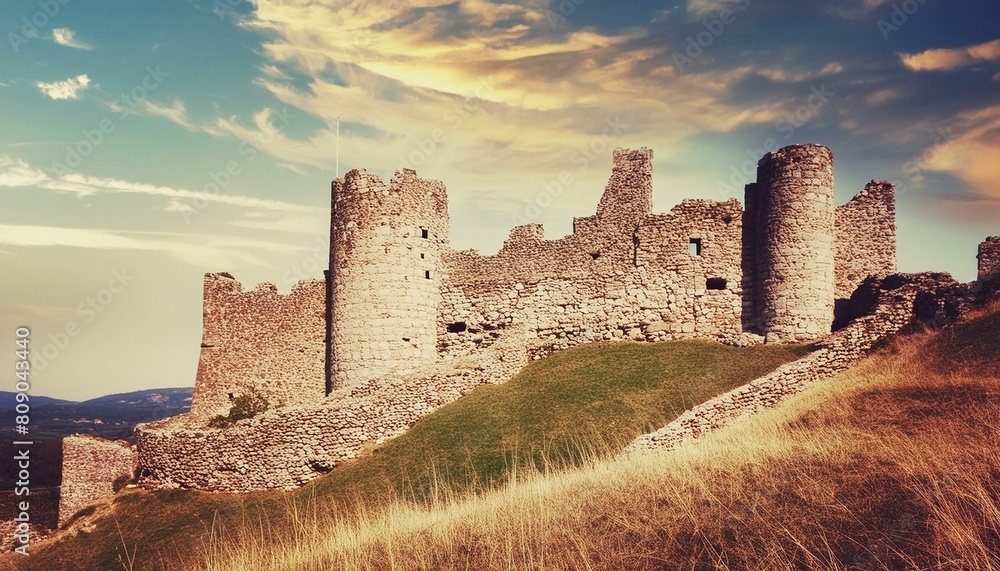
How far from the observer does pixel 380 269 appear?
24328 millimetres

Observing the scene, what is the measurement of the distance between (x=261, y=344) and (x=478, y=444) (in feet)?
44.9

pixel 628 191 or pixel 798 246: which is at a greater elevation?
pixel 628 191

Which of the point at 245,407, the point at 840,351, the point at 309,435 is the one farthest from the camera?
the point at 245,407

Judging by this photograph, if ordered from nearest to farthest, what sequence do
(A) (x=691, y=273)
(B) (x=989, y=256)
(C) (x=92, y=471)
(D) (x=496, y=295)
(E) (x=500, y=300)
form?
1. (B) (x=989, y=256)
2. (C) (x=92, y=471)
3. (A) (x=691, y=273)
4. (E) (x=500, y=300)
5. (D) (x=496, y=295)

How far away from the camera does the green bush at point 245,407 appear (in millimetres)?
26117

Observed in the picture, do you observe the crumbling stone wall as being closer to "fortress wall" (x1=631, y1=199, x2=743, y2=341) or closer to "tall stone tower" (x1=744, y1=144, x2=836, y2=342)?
"fortress wall" (x1=631, y1=199, x2=743, y2=341)

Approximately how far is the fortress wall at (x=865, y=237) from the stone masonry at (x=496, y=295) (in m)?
0.05

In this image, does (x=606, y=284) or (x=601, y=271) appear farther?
(x=601, y=271)

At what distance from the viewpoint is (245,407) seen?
88.2 feet

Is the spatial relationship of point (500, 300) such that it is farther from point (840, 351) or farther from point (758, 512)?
point (758, 512)

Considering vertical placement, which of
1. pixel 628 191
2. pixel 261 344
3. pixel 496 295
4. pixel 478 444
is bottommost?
pixel 478 444

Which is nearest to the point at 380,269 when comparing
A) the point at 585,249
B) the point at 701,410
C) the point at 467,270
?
the point at 467,270

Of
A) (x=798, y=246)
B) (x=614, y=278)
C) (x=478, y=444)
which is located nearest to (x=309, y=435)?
(x=478, y=444)

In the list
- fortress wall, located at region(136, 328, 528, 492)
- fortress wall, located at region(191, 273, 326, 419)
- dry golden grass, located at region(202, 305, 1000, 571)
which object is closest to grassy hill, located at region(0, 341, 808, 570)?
fortress wall, located at region(136, 328, 528, 492)
